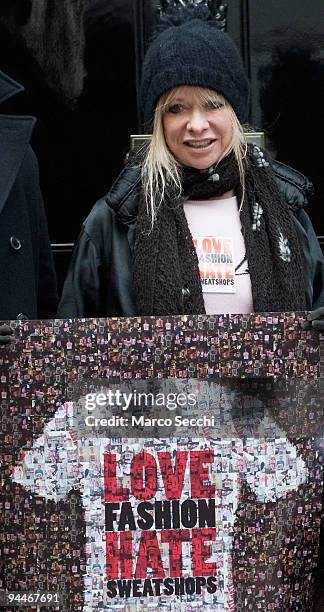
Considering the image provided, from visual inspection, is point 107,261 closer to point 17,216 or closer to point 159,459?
point 17,216

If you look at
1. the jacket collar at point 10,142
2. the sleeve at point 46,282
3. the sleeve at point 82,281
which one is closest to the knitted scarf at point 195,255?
the sleeve at point 82,281

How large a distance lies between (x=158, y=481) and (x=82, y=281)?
0.58 metres

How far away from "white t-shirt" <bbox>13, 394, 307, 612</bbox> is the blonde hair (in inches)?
23.8

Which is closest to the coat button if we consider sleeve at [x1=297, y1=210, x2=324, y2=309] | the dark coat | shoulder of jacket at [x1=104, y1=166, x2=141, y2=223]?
the dark coat

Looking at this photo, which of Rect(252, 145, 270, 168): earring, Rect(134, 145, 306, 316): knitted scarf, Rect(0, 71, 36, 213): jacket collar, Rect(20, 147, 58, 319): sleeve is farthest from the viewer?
Rect(20, 147, 58, 319): sleeve

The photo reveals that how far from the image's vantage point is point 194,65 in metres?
2.27

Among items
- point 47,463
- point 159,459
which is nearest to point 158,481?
point 159,459

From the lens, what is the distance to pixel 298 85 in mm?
3330

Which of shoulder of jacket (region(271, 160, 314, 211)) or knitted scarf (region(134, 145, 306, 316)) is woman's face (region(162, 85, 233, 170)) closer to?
knitted scarf (region(134, 145, 306, 316))

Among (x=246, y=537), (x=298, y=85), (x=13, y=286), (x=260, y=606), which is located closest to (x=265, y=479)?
(x=246, y=537)

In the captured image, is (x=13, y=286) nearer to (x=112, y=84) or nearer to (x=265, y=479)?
(x=265, y=479)

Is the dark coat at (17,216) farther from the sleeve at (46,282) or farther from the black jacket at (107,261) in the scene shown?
the black jacket at (107,261)

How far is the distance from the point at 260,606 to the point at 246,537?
0.46 ft

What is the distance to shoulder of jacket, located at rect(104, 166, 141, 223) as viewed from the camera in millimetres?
2320
